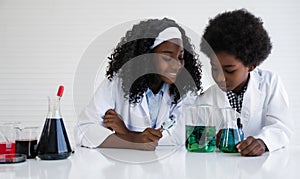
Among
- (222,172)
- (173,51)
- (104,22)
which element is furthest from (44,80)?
(222,172)

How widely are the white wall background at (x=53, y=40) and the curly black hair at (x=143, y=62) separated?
1169mm

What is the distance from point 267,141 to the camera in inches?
48.3

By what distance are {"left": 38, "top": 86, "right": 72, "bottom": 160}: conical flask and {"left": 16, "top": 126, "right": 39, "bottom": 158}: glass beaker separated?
34 mm

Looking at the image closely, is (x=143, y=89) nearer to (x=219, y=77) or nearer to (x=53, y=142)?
(x=219, y=77)

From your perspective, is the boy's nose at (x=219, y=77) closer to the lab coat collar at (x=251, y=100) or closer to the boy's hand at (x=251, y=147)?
the lab coat collar at (x=251, y=100)

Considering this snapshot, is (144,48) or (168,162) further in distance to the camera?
(144,48)

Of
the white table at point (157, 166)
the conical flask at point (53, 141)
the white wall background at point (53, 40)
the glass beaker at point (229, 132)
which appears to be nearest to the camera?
the white table at point (157, 166)

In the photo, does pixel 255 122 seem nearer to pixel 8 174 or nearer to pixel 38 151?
pixel 38 151

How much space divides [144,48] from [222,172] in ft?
2.23

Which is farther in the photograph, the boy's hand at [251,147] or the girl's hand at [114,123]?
the girl's hand at [114,123]

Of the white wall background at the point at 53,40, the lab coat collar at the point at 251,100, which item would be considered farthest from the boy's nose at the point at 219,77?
the white wall background at the point at 53,40

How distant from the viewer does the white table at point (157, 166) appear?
34.4 inches

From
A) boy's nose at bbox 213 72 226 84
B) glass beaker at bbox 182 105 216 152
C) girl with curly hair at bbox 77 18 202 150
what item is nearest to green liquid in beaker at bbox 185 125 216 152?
glass beaker at bbox 182 105 216 152

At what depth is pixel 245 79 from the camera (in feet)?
4.58
